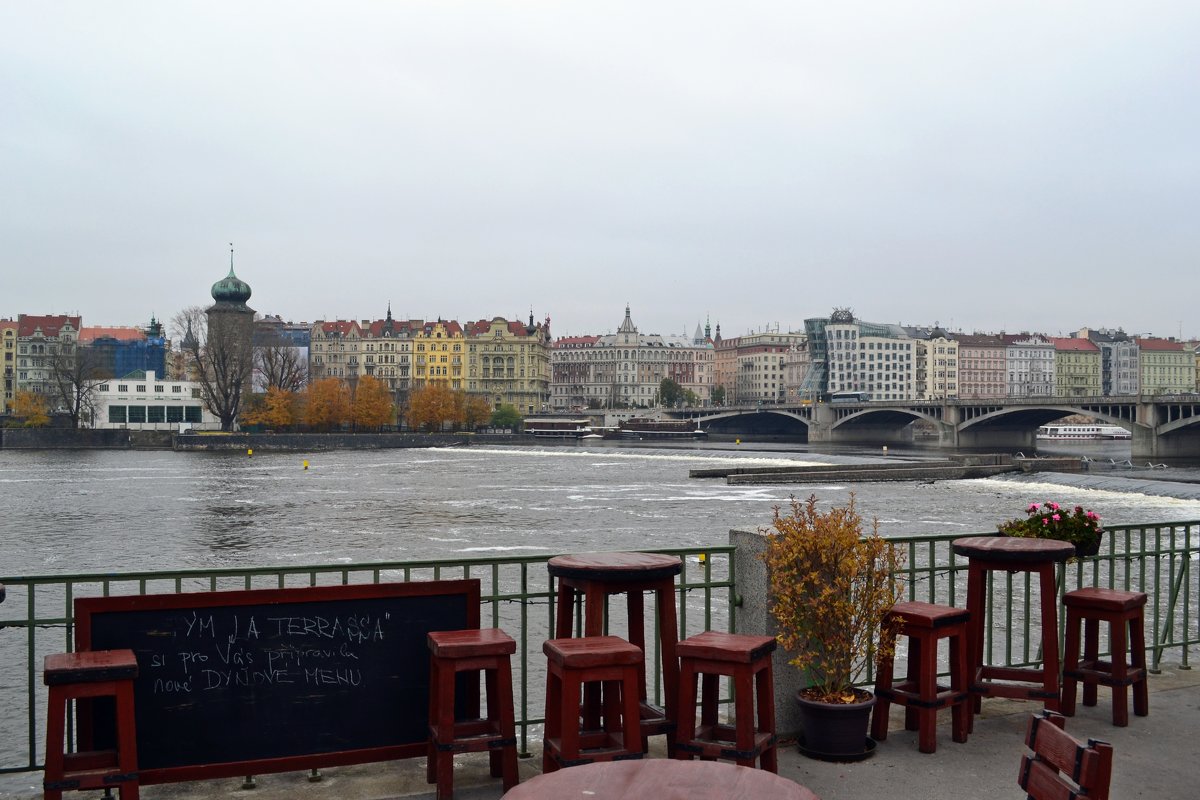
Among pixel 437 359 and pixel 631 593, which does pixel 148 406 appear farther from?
pixel 631 593

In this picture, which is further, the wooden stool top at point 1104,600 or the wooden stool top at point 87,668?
the wooden stool top at point 1104,600

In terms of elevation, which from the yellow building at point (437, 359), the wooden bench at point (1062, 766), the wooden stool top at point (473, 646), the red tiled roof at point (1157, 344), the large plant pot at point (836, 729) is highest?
the red tiled roof at point (1157, 344)

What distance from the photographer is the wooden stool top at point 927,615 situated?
6.09m

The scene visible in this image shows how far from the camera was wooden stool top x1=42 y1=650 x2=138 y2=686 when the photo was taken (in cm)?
454

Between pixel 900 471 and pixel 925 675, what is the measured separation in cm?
5367

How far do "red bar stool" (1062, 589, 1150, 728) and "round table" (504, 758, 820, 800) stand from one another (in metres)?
Answer: 3.92

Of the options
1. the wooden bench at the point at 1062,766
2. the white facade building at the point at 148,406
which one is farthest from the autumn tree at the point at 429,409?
the wooden bench at the point at 1062,766

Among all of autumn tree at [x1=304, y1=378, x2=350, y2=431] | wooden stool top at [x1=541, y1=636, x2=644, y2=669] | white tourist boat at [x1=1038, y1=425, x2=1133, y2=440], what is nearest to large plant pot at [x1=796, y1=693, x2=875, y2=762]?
wooden stool top at [x1=541, y1=636, x2=644, y2=669]

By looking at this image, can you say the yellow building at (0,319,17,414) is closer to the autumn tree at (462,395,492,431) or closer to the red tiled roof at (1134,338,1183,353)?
the autumn tree at (462,395,492,431)

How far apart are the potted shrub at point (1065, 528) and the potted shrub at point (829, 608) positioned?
4.86ft

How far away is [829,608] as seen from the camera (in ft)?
19.3

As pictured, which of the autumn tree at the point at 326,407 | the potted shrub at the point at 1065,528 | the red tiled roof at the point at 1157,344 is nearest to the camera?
the potted shrub at the point at 1065,528

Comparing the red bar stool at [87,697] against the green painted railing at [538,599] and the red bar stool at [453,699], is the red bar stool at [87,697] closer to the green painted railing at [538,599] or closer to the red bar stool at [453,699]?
the green painted railing at [538,599]

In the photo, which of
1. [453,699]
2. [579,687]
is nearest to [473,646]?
[453,699]
